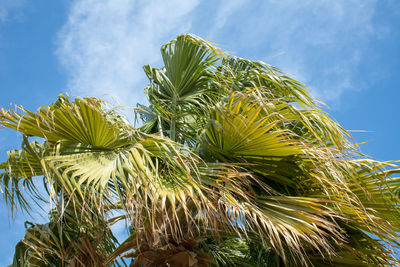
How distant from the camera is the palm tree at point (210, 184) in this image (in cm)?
305

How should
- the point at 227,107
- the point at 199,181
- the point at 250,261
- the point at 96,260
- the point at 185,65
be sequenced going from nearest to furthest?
the point at 199,181
the point at 227,107
the point at 96,260
the point at 250,261
the point at 185,65

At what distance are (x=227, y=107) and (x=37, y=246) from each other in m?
1.95

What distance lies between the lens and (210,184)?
10.4 feet

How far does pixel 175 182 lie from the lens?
10.5ft

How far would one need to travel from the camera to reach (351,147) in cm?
368

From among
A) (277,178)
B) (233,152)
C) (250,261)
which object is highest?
(233,152)

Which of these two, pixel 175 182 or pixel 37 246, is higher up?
pixel 175 182

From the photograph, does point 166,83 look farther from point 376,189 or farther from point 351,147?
point 376,189

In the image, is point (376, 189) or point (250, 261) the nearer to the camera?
point (376, 189)

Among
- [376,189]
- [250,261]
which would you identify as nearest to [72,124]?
[250,261]

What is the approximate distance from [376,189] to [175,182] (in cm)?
182

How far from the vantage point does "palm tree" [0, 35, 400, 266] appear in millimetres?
3049

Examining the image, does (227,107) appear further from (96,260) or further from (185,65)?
(96,260)

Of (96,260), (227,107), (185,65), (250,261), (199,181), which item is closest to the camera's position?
(199,181)
